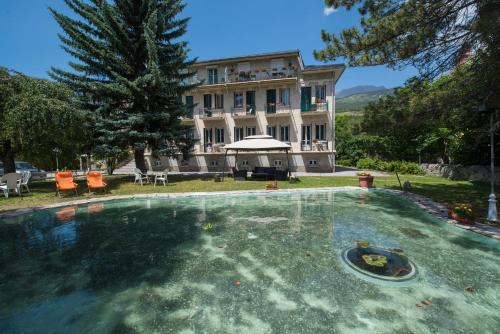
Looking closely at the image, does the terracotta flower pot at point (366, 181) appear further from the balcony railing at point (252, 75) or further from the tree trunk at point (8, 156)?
the tree trunk at point (8, 156)

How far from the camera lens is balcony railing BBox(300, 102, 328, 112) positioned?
20.8m

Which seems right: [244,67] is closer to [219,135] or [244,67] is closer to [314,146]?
[219,135]

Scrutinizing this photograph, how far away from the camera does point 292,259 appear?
433 cm

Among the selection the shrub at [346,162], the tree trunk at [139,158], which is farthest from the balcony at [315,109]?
the tree trunk at [139,158]

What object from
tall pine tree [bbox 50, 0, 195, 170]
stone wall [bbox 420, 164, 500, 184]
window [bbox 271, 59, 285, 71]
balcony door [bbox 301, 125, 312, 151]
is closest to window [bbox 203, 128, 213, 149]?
tall pine tree [bbox 50, 0, 195, 170]

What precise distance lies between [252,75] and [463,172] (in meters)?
18.1

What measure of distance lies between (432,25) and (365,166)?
69.3 ft

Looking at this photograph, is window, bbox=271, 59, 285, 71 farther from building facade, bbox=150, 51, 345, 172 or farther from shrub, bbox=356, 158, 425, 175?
shrub, bbox=356, 158, 425, 175

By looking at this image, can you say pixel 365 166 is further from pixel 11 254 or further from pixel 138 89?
pixel 11 254

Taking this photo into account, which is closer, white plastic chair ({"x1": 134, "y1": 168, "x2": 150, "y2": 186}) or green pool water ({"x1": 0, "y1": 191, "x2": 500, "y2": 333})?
green pool water ({"x1": 0, "y1": 191, "x2": 500, "y2": 333})

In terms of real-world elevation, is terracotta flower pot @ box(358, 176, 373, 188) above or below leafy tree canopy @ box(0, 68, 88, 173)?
below

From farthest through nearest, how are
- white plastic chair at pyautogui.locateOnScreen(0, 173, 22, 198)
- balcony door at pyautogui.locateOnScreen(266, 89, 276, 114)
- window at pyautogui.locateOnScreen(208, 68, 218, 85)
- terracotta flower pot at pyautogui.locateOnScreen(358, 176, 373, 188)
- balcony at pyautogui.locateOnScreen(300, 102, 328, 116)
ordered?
window at pyautogui.locateOnScreen(208, 68, 218, 85)
balcony door at pyautogui.locateOnScreen(266, 89, 276, 114)
balcony at pyautogui.locateOnScreen(300, 102, 328, 116)
terracotta flower pot at pyautogui.locateOnScreen(358, 176, 373, 188)
white plastic chair at pyautogui.locateOnScreen(0, 173, 22, 198)

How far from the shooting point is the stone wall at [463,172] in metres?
14.0

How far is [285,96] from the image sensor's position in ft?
71.8
